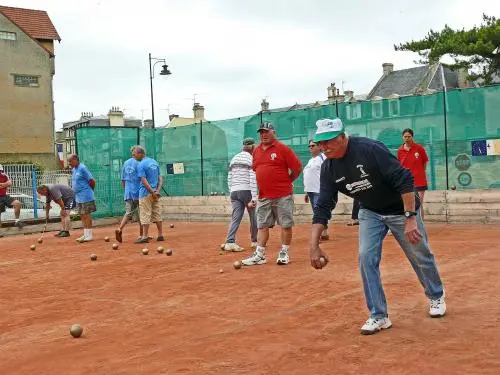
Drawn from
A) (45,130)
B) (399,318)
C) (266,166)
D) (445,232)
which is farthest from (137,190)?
(45,130)

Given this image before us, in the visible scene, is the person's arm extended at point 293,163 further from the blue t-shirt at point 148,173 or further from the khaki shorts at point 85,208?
the khaki shorts at point 85,208

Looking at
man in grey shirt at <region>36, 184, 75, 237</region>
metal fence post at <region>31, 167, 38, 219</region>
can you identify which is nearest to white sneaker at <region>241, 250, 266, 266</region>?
man in grey shirt at <region>36, 184, 75, 237</region>

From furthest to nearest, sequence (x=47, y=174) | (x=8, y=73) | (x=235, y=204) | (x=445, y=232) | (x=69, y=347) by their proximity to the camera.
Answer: (x=8, y=73) → (x=47, y=174) → (x=445, y=232) → (x=235, y=204) → (x=69, y=347)

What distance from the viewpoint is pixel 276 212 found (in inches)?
359

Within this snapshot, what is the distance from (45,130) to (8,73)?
4.26 meters

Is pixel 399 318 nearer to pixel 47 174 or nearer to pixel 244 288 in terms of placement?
pixel 244 288

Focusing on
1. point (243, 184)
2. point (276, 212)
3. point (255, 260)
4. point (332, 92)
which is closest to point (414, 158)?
point (243, 184)

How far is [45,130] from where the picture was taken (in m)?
41.8

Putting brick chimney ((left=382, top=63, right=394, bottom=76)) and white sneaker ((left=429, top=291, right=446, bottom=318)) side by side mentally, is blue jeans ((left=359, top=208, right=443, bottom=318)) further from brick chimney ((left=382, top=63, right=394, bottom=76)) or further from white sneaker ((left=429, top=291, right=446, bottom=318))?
brick chimney ((left=382, top=63, right=394, bottom=76))

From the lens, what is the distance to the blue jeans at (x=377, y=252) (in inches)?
202

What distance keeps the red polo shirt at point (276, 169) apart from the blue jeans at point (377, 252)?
375 cm

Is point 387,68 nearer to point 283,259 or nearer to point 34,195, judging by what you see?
point 34,195

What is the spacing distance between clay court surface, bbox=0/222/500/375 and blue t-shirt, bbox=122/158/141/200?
108 inches

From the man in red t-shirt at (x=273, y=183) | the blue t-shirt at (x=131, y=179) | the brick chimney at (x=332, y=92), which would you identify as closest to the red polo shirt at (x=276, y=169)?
the man in red t-shirt at (x=273, y=183)
